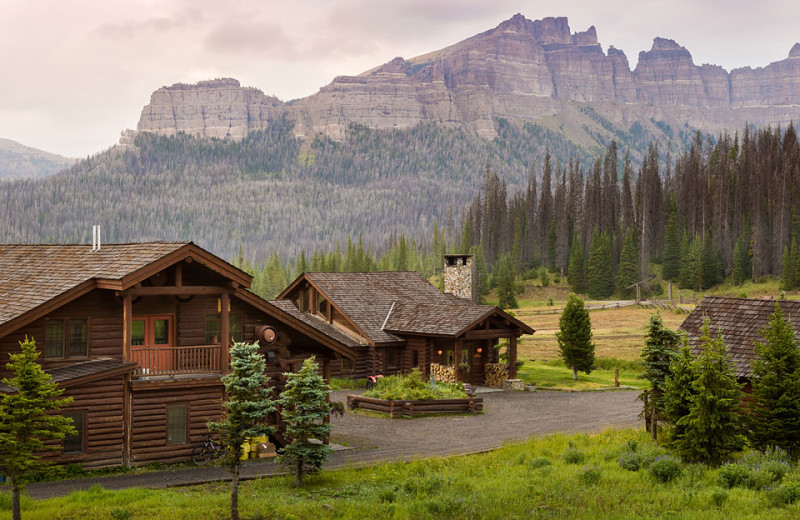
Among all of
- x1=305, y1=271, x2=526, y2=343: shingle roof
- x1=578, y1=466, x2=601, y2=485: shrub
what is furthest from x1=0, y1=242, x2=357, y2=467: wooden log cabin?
x1=305, y1=271, x2=526, y2=343: shingle roof

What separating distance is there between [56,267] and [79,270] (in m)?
1.61

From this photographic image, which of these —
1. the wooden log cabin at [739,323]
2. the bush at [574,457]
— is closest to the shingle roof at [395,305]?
the wooden log cabin at [739,323]

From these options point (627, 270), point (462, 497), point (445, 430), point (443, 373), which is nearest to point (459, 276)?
point (443, 373)

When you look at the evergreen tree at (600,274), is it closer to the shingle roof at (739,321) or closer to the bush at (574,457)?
the shingle roof at (739,321)

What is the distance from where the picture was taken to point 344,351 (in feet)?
93.6

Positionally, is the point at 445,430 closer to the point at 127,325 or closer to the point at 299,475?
the point at 299,475

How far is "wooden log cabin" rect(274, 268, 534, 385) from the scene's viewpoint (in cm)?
4503

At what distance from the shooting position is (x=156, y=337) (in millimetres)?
26141

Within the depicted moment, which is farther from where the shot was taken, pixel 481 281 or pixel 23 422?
pixel 481 281

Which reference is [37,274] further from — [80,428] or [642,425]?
[642,425]

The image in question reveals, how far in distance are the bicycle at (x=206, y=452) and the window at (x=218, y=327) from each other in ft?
11.6

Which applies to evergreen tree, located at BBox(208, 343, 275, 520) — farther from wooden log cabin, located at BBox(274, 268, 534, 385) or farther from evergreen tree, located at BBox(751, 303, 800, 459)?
wooden log cabin, located at BBox(274, 268, 534, 385)

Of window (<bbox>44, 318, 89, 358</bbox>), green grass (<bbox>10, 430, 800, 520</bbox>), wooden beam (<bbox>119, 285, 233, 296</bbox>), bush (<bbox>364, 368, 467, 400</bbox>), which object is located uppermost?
wooden beam (<bbox>119, 285, 233, 296</bbox>)

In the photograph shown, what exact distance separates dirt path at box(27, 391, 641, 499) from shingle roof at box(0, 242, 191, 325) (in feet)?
18.0
